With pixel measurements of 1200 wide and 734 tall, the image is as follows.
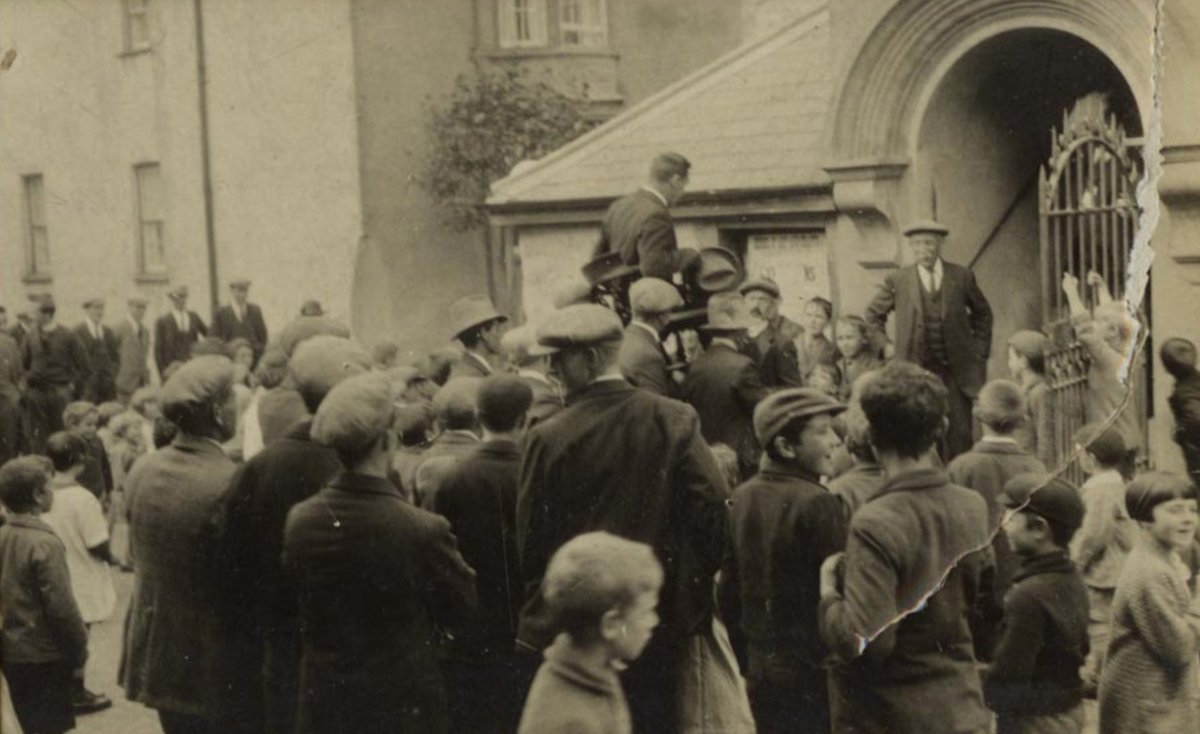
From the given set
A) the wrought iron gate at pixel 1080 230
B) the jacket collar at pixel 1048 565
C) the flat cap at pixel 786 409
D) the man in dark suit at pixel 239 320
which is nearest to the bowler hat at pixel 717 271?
the flat cap at pixel 786 409

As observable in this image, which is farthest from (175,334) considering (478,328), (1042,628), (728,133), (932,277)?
(1042,628)

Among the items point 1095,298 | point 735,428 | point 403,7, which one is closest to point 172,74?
point 403,7

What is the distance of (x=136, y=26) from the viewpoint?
1995 cm

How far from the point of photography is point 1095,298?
9.34m

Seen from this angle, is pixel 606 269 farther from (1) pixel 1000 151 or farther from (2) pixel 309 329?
(1) pixel 1000 151

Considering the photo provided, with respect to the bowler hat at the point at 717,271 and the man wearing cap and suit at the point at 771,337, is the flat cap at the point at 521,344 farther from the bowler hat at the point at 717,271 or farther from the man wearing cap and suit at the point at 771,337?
the man wearing cap and suit at the point at 771,337

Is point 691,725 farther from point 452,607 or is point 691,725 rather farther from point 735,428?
point 735,428

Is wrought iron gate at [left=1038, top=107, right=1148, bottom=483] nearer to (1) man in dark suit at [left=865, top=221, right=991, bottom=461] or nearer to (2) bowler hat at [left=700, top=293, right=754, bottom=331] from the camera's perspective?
(1) man in dark suit at [left=865, top=221, right=991, bottom=461]

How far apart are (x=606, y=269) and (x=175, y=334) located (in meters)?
10.7

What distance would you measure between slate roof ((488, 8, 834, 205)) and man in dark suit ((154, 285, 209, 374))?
13.1 ft

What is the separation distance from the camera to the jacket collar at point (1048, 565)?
4.70 m

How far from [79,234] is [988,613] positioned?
18960mm

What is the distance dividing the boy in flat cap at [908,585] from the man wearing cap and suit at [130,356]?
1366cm

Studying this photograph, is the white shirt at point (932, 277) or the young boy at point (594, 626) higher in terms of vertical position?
the white shirt at point (932, 277)
